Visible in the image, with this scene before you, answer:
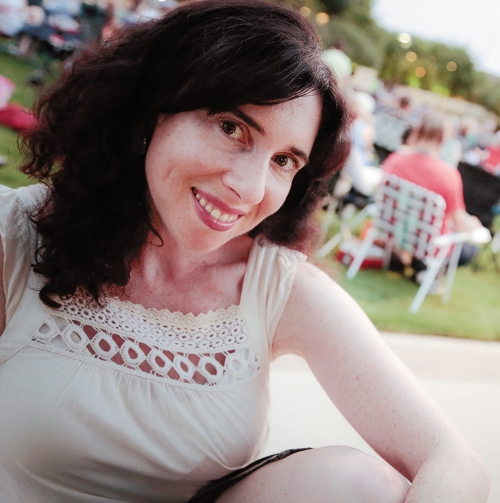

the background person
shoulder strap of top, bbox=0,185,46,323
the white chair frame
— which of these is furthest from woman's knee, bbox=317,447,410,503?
the background person

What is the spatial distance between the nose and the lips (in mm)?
50

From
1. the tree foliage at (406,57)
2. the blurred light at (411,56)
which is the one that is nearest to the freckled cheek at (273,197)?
the tree foliage at (406,57)

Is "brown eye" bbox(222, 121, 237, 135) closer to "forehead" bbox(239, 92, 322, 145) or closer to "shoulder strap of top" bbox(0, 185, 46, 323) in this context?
"forehead" bbox(239, 92, 322, 145)

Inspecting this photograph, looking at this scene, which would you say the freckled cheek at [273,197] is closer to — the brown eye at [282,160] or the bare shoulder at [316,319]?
the brown eye at [282,160]

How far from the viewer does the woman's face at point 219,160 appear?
1.19 m

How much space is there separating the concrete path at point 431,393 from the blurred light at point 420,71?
1881 inches

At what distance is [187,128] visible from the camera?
119 centimetres

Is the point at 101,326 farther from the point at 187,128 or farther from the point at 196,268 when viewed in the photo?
the point at 187,128

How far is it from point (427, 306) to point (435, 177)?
1242 mm

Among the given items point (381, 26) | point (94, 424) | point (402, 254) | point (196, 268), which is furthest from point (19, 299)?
point (381, 26)

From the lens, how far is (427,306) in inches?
200

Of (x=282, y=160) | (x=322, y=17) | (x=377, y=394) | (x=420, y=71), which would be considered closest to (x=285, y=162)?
(x=282, y=160)

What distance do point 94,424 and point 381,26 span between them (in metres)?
49.8

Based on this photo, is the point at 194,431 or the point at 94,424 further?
the point at 194,431
